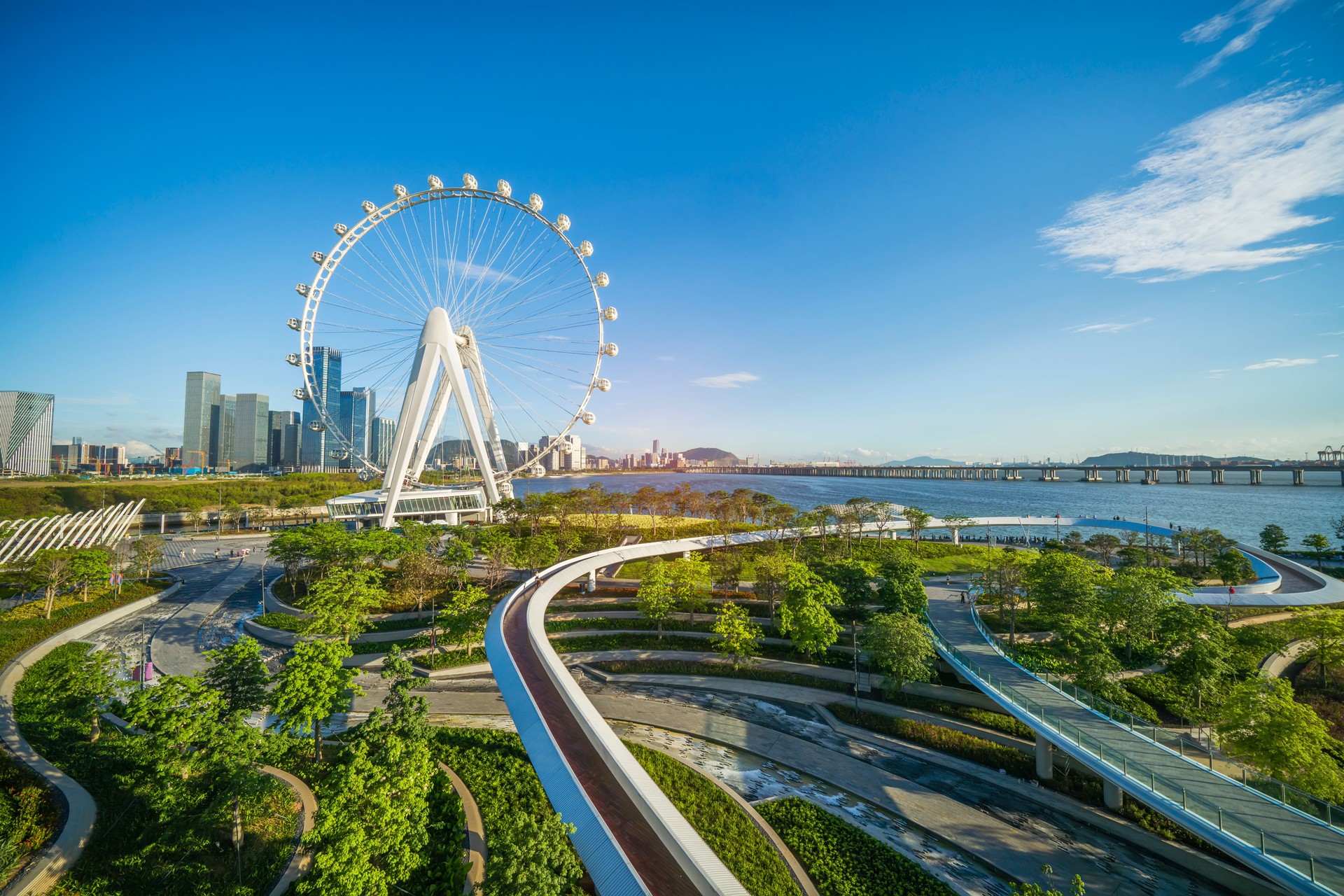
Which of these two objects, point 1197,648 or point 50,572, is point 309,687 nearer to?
point 50,572

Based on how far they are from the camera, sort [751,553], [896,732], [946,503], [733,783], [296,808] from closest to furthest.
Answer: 1. [296,808]
2. [733,783]
3. [896,732]
4. [751,553]
5. [946,503]

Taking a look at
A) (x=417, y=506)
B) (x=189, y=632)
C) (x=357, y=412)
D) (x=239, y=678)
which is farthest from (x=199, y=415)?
(x=239, y=678)

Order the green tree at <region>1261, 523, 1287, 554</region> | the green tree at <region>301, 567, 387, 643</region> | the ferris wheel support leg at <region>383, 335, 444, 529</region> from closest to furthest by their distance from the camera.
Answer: the green tree at <region>301, 567, 387, 643</region> → the green tree at <region>1261, 523, 1287, 554</region> → the ferris wheel support leg at <region>383, 335, 444, 529</region>

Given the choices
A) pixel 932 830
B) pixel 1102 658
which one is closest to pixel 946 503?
pixel 1102 658

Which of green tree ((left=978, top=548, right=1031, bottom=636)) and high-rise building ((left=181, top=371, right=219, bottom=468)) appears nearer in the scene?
green tree ((left=978, top=548, right=1031, bottom=636))

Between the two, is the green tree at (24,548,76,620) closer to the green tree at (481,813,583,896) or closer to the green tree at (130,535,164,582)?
the green tree at (130,535,164,582)

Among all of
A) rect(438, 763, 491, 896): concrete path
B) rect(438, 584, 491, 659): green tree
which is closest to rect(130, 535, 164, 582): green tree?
rect(438, 584, 491, 659): green tree

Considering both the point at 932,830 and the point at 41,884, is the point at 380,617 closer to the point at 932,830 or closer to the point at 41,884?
the point at 41,884
